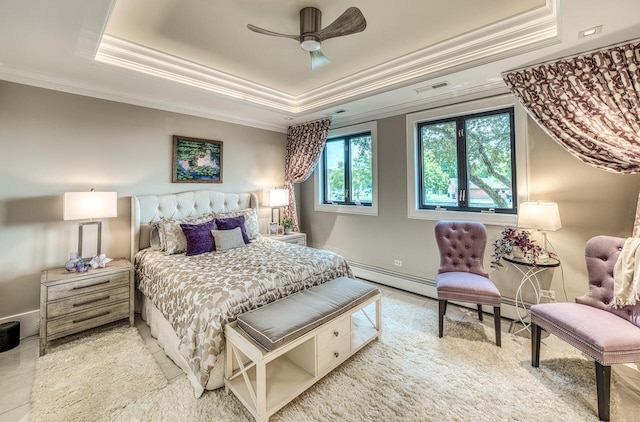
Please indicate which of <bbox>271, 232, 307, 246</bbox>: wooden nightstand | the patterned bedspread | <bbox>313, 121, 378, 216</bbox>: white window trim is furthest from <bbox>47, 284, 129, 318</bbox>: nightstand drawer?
<bbox>313, 121, 378, 216</bbox>: white window trim

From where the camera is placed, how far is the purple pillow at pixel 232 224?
3507 millimetres

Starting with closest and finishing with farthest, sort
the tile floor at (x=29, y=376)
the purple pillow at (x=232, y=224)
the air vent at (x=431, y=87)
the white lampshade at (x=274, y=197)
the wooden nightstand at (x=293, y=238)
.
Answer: the tile floor at (x=29, y=376) → the air vent at (x=431, y=87) → the purple pillow at (x=232, y=224) → the wooden nightstand at (x=293, y=238) → the white lampshade at (x=274, y=197)

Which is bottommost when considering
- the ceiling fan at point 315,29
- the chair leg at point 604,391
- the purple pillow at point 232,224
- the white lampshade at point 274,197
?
the chair leg at point 604,391

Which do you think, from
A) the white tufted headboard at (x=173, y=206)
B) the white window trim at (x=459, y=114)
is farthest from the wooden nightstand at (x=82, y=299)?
the white window trim at (x=459, y=114)

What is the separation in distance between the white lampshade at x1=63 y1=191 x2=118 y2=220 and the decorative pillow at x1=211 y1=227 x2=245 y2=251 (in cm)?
108

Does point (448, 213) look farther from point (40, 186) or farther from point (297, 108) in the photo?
point (40, 186)

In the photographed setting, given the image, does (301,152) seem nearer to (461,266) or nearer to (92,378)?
(461,266)

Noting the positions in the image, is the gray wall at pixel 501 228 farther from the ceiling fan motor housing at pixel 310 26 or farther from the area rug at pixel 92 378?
the area rug at pixel 92 378

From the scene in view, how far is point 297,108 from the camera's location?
4348 mm

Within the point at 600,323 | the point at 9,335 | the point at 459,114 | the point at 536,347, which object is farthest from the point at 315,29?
the point at 9,335

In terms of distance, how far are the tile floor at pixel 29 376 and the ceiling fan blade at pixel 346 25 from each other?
118 inches

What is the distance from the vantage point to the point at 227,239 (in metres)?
3.32

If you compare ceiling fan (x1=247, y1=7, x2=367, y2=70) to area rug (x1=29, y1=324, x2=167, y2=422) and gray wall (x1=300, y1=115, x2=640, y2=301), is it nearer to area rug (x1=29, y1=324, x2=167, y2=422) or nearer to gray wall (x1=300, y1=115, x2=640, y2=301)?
gray wall (x1=300, y1=115, x2=640, y2=301)

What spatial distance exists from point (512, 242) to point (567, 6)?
1.98 meters
